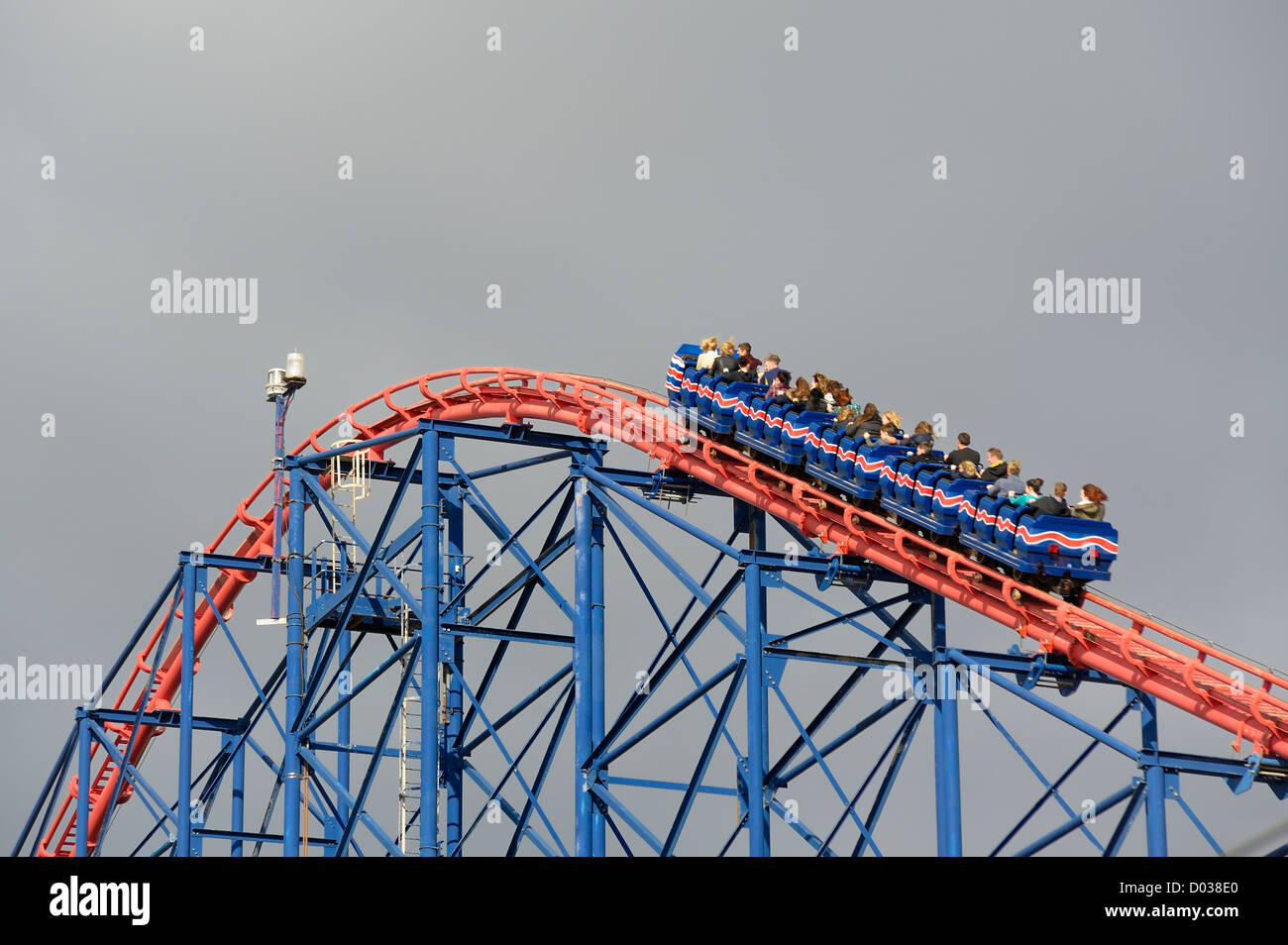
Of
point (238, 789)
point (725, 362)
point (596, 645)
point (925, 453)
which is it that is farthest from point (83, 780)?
point (925, 453)

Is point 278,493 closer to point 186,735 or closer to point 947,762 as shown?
point 186,735

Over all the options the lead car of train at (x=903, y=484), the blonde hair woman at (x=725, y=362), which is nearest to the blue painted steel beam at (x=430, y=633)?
the lead car of train at (x=903, y=484)

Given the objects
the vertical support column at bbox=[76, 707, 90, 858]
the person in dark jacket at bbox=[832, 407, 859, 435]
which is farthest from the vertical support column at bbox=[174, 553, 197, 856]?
the person in dark jacket at bbox=[832, 407, 859, 435]

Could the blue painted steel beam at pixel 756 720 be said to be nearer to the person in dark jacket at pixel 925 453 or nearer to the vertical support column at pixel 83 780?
the person in dark jacket at pixel 925 453

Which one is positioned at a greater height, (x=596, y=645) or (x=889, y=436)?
(x=889, y=436)
